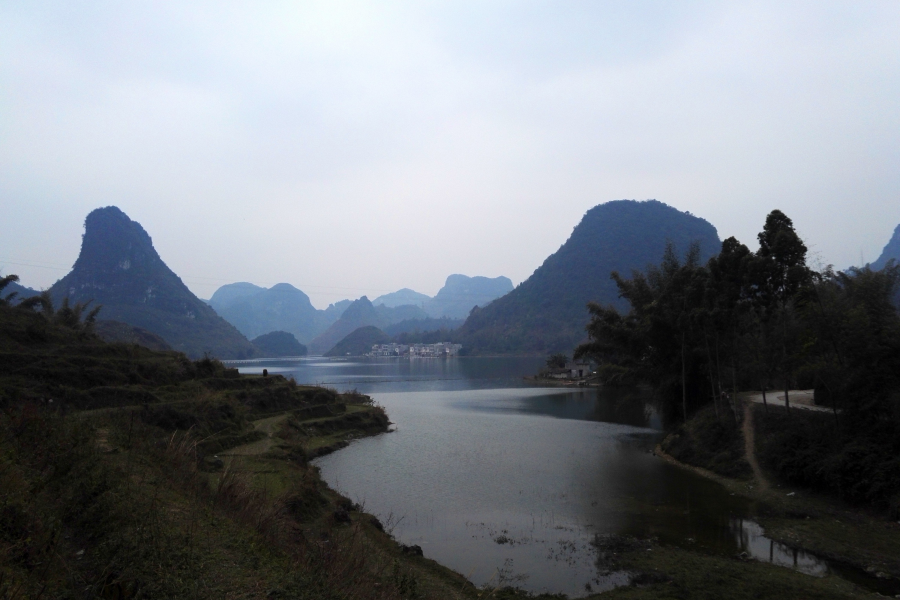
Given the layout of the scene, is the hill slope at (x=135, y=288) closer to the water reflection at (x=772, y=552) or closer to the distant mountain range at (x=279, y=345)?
the distant mountain range at (x=279, y=345)

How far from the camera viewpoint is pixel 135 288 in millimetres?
126938

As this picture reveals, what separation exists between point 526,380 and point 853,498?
6065 cm

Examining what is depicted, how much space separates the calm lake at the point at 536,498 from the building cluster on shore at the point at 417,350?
124755 millimetres

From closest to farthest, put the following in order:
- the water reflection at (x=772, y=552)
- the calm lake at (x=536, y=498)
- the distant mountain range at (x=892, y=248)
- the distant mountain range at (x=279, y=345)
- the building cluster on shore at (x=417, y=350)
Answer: the water reflection at (x=772, y=552) < the calm lake at (x=536, y=498) < the distant mountain range at (x=892, y=248) < the building cluster on shore at (x=417, y=350) < the distant mountain range at (x=279, y=345)

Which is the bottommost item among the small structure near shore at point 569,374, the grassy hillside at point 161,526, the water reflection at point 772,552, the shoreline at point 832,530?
the small structure near shore at point 569,374

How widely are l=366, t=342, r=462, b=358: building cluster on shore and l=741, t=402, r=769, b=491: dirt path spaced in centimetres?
13324

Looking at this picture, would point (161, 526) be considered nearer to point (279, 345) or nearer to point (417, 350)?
point (417, 350)

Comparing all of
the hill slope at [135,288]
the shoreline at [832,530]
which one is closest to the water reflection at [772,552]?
the shoreline at [832,530]

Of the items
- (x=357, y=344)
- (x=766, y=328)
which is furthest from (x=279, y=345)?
(x=766, y=328)

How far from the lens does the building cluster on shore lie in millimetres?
157875

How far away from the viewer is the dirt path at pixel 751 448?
17006mm

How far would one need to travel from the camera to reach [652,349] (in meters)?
28.2

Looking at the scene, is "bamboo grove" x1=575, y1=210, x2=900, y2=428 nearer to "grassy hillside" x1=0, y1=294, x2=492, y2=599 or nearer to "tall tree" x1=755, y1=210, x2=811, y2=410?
"tall tree" x1=755, y1=210, x2=811, y2=410

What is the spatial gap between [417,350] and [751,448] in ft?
490
